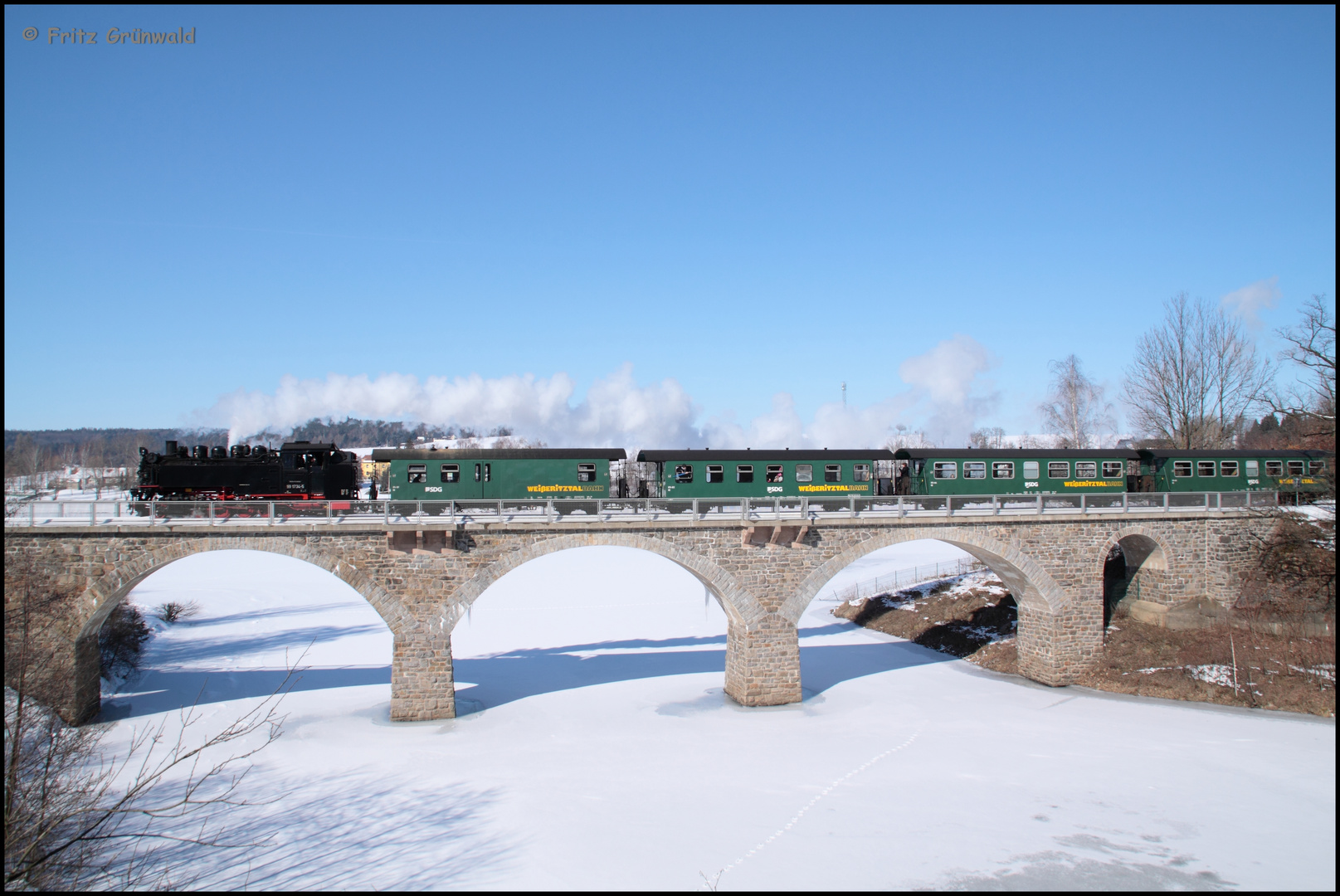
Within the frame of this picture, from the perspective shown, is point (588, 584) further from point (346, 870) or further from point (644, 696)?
point (346, 870)

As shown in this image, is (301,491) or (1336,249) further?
(301,491)

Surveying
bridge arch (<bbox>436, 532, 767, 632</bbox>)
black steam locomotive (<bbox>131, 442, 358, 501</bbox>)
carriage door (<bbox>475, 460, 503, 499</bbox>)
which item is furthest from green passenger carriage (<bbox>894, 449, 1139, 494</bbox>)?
black steam locomotive (<bbox>131, 442, 358, 501</bbox>)

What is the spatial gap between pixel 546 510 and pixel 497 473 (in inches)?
151

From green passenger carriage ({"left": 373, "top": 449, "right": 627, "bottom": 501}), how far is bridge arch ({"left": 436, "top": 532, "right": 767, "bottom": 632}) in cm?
323

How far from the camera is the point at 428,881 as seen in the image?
14.5m

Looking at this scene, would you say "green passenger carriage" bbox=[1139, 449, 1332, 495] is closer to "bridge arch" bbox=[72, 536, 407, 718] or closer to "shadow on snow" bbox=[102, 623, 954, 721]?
"shadow on snow" bbox=[102, 623, 954, 721]

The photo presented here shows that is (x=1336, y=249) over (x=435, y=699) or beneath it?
over

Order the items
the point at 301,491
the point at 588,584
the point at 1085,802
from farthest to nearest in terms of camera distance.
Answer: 1. the point at 588,584
2. the point at 301,491
3. the point at 1085,802

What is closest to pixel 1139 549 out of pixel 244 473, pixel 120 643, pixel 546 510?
pixel 546 510

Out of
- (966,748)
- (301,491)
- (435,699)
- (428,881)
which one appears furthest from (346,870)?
(301,491)

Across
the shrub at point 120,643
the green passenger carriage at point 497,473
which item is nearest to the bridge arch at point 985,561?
the green passenger carriage at point 497,473

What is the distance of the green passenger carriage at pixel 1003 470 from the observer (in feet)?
99.5

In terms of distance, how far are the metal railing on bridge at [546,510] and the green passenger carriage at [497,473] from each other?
1106mm

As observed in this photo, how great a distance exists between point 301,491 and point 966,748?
85.0 ft
